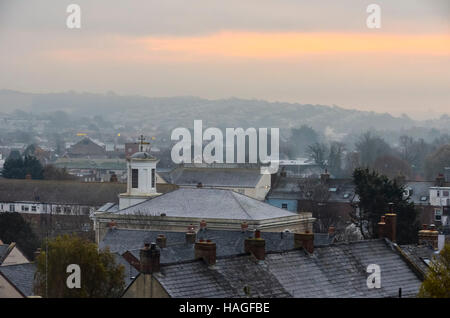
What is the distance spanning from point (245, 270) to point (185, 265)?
272 cm

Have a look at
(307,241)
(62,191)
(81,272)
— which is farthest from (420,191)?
(81,272)

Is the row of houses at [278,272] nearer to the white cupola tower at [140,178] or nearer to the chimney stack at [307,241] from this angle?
the chimney stack at [307,241]

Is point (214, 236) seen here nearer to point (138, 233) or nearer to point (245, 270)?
point (138, 233)

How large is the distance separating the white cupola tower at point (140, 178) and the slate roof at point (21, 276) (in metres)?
35.0

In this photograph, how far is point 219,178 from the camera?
122 meters

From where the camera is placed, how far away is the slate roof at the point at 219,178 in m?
119

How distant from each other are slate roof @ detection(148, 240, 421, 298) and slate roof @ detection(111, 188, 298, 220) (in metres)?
28.9

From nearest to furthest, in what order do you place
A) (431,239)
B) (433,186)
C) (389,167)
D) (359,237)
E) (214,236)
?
1. (431,239)
2. (214,236)
3. (359,237)
4. (433,186)
5. (389,167)

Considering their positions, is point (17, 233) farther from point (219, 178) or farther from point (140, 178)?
point (219, 178)

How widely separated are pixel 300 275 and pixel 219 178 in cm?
8164

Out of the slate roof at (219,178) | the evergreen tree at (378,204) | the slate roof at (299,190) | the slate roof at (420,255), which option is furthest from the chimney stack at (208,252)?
the slate roof at (219,178)

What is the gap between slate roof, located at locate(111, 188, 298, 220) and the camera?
7406cm

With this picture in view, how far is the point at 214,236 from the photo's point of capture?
64.8 m
